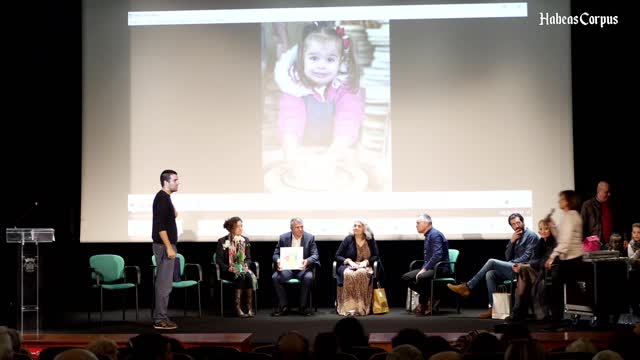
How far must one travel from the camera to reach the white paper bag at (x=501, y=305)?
829 centimetres

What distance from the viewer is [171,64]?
9273mm

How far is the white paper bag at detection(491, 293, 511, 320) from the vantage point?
829cm

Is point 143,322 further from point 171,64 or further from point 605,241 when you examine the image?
point 605,241

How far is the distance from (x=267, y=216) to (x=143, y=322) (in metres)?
1.76

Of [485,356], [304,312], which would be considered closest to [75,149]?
[304,312]

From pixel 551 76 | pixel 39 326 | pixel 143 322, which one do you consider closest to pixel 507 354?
pixel 39 326

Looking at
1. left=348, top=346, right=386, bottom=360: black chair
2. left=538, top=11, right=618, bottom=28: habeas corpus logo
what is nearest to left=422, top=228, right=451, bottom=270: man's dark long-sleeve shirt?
left=538, top=11, right=618, bottom=28: habeas corpus logo

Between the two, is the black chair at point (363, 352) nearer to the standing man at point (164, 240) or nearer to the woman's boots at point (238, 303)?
the standing man at point (164, 240)

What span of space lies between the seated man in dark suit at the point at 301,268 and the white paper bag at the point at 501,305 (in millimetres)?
1889

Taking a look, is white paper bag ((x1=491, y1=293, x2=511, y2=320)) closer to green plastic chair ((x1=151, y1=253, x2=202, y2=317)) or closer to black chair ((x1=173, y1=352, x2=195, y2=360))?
green plastic chair ((x1=151, y1=253, x2=202, y2=317))

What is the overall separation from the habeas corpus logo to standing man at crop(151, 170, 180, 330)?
4319 millimetres

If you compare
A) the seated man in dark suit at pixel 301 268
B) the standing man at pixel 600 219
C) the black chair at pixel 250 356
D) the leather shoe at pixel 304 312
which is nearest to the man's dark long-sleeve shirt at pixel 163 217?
the seated man in dark suit at pixel 301 268

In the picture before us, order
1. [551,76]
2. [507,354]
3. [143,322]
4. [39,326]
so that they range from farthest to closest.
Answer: [551,76] < [143,322] < [39,326] < [507,354]

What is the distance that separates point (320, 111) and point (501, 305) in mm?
2797
